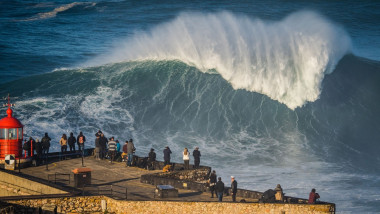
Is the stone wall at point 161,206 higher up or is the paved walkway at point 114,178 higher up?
the paved walkway at point 114,178

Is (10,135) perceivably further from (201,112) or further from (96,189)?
(201,112)

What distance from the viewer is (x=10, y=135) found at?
75.2ft

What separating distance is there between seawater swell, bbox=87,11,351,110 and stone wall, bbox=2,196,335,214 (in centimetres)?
1922


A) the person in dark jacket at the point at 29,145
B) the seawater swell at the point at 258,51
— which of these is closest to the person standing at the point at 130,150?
the person in dark jacket at the point at 29,145

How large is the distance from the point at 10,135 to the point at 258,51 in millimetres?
22290

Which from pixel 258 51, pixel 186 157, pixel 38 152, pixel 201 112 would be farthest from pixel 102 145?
pixel 258 51

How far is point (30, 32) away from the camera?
6406 cm

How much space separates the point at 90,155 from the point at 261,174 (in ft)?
23.7

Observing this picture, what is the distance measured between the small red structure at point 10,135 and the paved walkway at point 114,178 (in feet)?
2.91

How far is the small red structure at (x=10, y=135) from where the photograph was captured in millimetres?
22781

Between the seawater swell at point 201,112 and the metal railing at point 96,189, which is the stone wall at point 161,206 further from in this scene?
the seawater swell at point 201,112

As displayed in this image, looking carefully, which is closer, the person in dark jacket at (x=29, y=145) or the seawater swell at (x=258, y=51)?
the person in dark jacket at (x=29, y=145)

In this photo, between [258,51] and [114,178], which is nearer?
[114,178]

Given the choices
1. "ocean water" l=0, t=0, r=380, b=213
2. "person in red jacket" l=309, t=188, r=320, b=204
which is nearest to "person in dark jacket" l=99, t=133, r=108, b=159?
"ocean water" l=0, t=0, r=380, b=213
